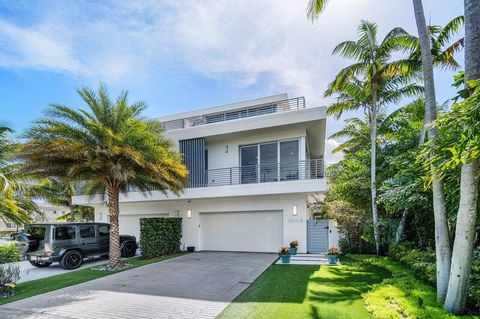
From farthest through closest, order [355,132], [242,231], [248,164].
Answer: [355,132]
[248,164]
[242,231]

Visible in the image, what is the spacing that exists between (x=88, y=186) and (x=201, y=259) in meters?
6.55

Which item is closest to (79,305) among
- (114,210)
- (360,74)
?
(114,210)

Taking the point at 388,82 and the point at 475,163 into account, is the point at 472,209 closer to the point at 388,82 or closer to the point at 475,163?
the point at 475,163

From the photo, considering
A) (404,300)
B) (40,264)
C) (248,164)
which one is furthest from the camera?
(248,164)

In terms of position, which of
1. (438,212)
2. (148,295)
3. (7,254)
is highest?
(438,212)

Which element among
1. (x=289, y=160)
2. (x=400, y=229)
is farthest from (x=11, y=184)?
(x=400, y=229)

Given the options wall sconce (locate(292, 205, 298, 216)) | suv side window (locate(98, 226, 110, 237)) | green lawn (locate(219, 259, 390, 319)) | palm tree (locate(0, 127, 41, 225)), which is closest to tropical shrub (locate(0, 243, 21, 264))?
palm tree (locate(0, 127, 41, 225))

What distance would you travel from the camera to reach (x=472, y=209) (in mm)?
4992

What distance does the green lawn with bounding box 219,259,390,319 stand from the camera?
6.04 m

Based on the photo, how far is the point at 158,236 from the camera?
47.8 ft

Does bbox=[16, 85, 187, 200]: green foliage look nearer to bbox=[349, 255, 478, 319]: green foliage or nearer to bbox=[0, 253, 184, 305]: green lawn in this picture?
bbox=[0, 253, 184, 305]: green lawn

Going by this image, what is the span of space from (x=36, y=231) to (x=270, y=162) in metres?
11.4

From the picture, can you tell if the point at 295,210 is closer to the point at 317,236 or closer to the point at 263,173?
the point at 317,236

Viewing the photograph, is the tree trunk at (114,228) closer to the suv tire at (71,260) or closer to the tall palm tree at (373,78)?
the suv tire at (71,260)
